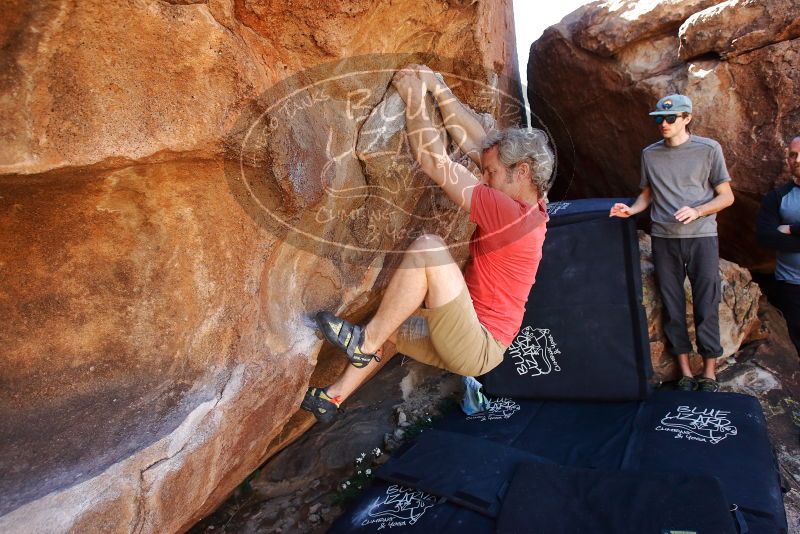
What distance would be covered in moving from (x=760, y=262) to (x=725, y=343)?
3.84ft

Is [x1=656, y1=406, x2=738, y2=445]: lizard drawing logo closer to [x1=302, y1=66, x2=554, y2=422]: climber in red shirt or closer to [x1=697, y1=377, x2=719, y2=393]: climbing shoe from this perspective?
[x1=697, y1=377, x2=719, y2=393]: climbing shoe

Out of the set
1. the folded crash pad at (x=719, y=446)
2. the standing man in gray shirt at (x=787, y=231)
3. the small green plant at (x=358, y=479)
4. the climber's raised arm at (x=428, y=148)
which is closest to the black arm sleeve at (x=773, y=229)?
the standing man in gray shirt at (x=787, y=231)

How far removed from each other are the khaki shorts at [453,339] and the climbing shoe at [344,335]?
0.29 metres

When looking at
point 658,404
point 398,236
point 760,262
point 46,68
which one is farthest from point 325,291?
point 760,262

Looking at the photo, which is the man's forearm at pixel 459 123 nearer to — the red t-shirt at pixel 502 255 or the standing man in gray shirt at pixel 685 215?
the red t-shirt at pixel 502 255

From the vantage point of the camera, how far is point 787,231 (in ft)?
9.93

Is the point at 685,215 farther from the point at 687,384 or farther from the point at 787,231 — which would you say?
the point at 687,384

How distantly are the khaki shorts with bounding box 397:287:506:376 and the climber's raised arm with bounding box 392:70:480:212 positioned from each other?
43 centimetres

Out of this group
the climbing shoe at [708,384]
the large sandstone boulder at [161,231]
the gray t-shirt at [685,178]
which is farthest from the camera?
the climbing shoe at [708,384]

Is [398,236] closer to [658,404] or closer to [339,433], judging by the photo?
[339,433]

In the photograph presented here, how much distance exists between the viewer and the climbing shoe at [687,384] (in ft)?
11.5

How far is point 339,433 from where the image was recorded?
343 centimetres

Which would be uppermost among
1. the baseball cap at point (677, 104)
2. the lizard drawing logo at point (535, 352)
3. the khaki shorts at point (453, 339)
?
the baseball cap at point (677, 104)

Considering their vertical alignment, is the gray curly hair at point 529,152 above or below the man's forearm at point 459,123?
below
